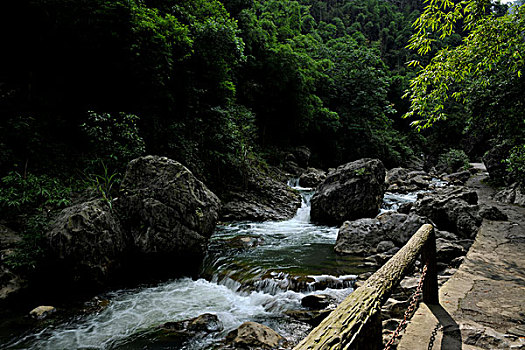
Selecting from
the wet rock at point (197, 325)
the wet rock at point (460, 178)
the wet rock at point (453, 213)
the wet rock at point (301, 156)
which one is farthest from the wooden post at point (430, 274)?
the wet rock at point (460, 178)

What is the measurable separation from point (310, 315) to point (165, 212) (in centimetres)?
344

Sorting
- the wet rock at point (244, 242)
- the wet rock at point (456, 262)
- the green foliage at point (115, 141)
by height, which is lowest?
the wet rock at point (456, 262)

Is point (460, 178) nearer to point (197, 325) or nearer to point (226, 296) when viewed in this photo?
point (226, 296)

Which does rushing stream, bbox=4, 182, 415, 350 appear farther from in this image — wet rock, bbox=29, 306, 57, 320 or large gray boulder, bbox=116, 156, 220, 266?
large gray boulder, bbox=116, 156, 220, 266

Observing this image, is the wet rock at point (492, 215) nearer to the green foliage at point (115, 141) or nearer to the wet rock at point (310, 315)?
the wet rock at point (310, 315)

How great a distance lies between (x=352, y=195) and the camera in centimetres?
935

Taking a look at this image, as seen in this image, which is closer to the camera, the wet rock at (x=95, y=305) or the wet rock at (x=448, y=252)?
the wet rock at (x=95, y=305)

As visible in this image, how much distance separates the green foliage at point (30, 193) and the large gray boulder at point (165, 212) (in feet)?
5.27

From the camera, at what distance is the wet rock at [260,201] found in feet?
33.3

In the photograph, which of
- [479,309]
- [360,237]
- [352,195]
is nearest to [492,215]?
[352,195]

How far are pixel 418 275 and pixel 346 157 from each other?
18.4 meters

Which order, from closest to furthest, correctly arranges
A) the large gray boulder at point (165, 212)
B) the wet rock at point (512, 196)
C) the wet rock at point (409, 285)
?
the wet rock at point (409, 285)
the large gray boulder at point (165, 212)
the wet rock at point (512, 196)

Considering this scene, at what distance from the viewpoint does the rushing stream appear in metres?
3.88

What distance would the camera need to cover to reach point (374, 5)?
50.7 metres
